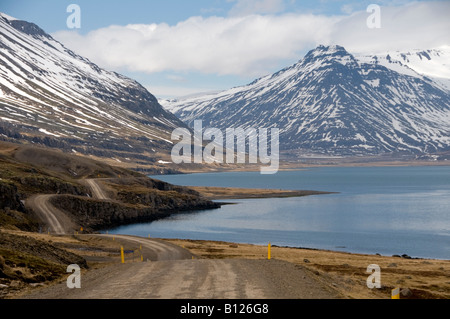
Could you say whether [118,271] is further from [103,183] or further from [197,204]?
[197,204]

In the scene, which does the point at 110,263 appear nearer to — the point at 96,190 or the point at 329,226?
the point at 329,226

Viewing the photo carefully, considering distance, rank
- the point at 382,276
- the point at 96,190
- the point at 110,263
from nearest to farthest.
Answer: 1. the point at 382,276
2. the point at 110,263
3. the point at 96,190

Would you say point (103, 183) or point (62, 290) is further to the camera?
point (103, 183)

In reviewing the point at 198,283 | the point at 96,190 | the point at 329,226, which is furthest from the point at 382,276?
the point at 96,190

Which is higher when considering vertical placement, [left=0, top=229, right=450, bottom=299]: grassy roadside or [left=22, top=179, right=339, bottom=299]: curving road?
[left=22, top=179, right=339, bottom=299]: curving road

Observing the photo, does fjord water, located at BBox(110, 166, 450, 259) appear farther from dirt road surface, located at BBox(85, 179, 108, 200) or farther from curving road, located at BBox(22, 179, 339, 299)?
curving road, located at BBox(22, 179, 339, 299)

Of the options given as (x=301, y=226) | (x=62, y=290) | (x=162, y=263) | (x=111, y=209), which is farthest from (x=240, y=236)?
(x=62, y=290)

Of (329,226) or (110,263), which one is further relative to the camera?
(329,226)

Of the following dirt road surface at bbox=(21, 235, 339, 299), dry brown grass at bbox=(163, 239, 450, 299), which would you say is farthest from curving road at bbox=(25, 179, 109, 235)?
dirt road surface at bbox=(21, 235, 339, 299)

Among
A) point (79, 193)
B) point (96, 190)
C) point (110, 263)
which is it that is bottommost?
point (110, 263)
